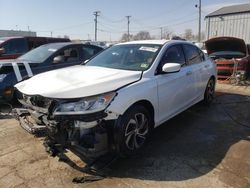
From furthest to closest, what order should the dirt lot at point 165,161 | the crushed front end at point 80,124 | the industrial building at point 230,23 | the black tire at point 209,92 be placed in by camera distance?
the industrial building at point 230,23 → the black tire at point 209,92 → the dirt lot at point 165,161 → the crushed front end at point 80,124

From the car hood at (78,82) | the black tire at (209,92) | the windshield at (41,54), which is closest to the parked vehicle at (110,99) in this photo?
the car hood at (78,82)

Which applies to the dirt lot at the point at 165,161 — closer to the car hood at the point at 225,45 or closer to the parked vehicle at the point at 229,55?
the parked vehicle at the point at 229,55

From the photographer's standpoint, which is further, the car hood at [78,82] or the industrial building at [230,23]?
the industrial building at [230,23]

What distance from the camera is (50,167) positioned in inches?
143

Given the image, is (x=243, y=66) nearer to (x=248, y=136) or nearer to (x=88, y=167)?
(x=248, y=136)

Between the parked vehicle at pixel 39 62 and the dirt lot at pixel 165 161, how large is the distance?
3.14 feet

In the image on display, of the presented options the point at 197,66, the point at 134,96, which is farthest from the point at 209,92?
the point at 134,96

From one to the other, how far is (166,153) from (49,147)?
1.68 m

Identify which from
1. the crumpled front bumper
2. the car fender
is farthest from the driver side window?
the crumpled front bumper

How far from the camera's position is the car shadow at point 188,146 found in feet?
11.5

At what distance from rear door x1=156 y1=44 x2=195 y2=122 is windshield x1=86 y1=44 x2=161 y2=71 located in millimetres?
231

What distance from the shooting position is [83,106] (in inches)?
126

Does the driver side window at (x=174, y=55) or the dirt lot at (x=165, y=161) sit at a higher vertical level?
the driver side window at (x=174, y=55)

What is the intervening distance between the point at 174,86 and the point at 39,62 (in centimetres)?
366
